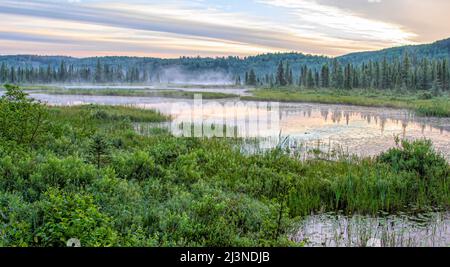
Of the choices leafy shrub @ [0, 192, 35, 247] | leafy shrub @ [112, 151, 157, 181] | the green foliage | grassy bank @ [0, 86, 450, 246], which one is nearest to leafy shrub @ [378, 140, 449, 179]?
grassy bank @ [0, 86, 450, 246]

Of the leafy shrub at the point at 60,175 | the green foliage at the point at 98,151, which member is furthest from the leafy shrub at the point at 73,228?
the green foliage at the point at 98,151

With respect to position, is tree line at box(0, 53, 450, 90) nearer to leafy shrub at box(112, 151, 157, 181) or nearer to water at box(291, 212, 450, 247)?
water at box(291, 212, 450, 247)

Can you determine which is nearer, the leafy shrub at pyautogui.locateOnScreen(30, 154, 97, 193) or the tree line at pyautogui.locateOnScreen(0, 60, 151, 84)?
the leafy shrub at pyautogui.locateOnScreen(30, 154, 97, 193)

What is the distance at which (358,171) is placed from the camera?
1386 centimetres

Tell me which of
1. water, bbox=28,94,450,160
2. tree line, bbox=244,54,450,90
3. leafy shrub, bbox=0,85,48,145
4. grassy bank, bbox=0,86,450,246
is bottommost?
water, bbox=28,94,450,160

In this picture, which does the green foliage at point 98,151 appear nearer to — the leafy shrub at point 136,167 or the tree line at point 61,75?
the leafy shrub at point 136,167

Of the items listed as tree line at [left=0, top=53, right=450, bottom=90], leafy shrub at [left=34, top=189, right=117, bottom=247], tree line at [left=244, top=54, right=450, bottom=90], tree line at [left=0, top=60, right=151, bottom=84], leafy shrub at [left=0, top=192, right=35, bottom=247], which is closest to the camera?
leafy shrub at [left=34, top=189, right=117, bottom=247]

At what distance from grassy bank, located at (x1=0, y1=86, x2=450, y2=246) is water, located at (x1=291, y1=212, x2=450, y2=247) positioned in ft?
1.56

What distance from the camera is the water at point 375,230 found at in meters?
8.77

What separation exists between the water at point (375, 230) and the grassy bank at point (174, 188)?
0.48 m

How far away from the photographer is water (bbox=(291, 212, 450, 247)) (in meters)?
8.77

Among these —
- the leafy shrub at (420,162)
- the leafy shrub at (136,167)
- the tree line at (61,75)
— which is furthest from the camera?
the tree line at (61,75)

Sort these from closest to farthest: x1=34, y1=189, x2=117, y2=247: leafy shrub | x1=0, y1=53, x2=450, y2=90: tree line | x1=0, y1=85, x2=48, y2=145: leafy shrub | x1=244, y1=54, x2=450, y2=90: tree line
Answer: x1=34, y1=189, x2=117, y2=247: leafy shrub < x1=0, y1=85, x2=48, y2=145: leafy shrub < x1=244, y1=54, x2=450, y2=90: tree line < x1=0, y1=53, x2=450, y2=90: tree line
